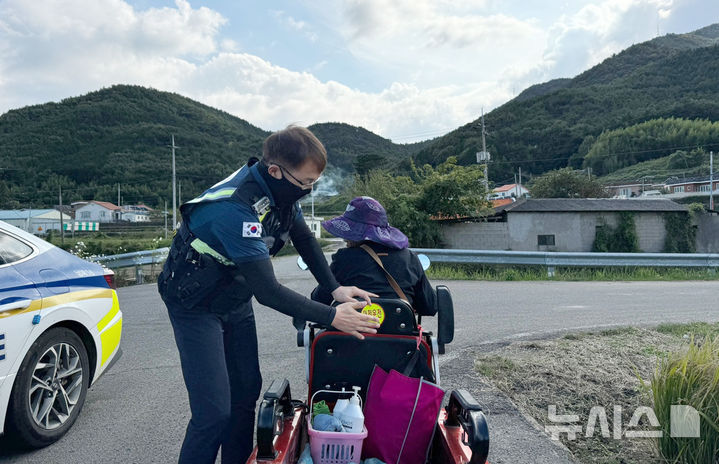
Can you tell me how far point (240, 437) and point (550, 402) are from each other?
2.48 meters

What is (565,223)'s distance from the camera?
80.3 ft

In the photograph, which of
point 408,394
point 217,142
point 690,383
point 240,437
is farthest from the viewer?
point 217,142

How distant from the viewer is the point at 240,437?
2693 mm

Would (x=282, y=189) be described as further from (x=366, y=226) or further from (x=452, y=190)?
(x=452, y=190)

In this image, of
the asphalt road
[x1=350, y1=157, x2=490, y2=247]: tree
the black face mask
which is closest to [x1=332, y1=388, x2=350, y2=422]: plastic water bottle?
the black face mask

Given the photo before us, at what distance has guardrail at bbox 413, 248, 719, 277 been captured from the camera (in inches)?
524

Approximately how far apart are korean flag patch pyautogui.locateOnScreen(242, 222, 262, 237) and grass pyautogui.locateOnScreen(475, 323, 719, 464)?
2466 millimetres

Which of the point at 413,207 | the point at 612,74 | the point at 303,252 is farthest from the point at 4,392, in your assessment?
the point at 612,74

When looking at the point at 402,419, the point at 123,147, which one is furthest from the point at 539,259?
the point at 123,147

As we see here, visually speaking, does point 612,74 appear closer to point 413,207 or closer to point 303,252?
point 413,207

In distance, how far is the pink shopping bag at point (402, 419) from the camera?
90.1 inches

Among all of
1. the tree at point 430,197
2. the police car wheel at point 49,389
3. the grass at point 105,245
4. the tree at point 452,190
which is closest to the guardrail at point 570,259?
the tree at point 430,197

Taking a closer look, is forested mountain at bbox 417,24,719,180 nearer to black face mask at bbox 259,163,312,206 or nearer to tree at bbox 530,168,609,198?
tree at bbox 530,168,609,198

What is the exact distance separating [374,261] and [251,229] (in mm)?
1067
